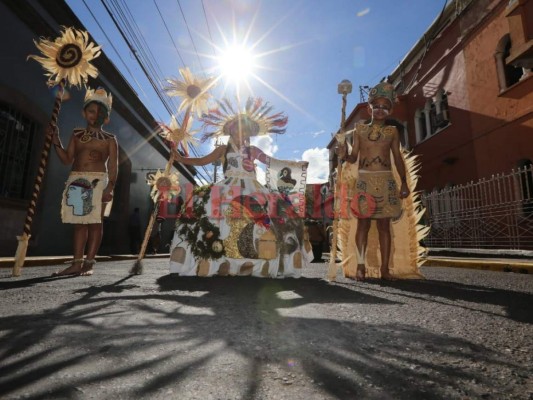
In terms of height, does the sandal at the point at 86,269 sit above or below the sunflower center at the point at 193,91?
below

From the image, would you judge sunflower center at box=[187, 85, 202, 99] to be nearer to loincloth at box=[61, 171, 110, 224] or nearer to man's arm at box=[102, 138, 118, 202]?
man's arm at box=[102, 138, 118, 202]

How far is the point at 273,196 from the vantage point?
4.04m

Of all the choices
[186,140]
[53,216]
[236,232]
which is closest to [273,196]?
[236,232]

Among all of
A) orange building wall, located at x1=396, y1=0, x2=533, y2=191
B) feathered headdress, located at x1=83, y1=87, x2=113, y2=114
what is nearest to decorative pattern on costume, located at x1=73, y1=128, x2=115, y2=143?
feathered headdress, located at x1=83, y1=87, x2=113, y2=114

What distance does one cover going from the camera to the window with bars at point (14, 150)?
6.39 meters

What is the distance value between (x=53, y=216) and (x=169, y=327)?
7.90 metres

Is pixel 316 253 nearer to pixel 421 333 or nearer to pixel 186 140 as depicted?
pixel 186 140

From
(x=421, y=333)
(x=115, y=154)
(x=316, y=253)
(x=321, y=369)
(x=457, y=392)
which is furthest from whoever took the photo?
(x=316, y=253)

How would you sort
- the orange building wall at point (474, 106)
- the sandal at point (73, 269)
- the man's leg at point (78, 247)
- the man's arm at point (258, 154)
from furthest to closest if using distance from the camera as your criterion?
the orange building wall at point (474, 106)
the man's arm at point (258, 154)
the man's leg at point (78, 247)
the sandal at point (73, 269)

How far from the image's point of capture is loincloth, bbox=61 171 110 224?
3.71m

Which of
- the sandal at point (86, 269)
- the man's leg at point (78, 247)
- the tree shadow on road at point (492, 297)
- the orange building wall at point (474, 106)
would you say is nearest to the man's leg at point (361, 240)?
the tree shadow on road at point (492, 297)

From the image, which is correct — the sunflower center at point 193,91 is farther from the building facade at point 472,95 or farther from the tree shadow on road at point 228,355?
the building facade at point 472,95

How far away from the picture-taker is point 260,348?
1177mm

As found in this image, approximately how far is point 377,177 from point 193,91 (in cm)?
272
